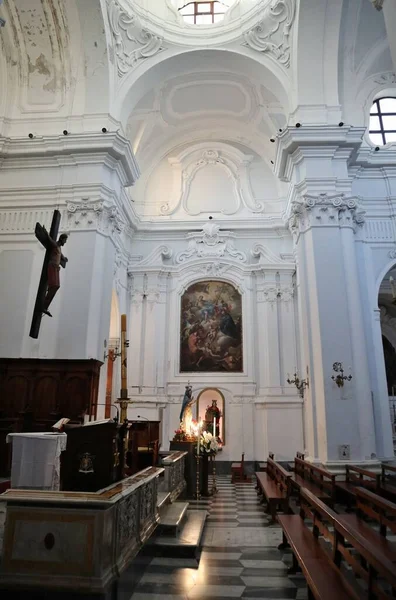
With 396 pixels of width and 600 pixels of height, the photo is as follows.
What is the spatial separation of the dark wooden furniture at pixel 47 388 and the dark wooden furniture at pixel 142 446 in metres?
1.17

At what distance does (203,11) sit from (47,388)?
11896mm

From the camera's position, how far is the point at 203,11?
1350 centimetres

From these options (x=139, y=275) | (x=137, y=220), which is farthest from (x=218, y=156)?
(x=139, y=275)

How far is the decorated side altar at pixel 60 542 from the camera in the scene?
3.16m

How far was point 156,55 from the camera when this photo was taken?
39.9ft

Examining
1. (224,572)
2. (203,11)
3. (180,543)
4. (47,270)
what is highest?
(203,11)

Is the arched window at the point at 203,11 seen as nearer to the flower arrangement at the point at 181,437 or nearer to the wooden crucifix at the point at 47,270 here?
the wooden crucifix at the point at 47,270

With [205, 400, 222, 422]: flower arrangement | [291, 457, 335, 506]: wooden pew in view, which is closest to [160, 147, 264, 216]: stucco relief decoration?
[205, 400, 222, 422]: flower arrangement

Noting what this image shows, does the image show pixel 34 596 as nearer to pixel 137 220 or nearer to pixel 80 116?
pixel 80 116

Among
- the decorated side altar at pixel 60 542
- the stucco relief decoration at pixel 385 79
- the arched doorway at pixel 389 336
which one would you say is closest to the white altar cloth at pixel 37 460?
the decorated side altar at pixel 60 542

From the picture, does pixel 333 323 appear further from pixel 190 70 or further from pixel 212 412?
pixel 190 70

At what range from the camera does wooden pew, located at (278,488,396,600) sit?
2598 mm

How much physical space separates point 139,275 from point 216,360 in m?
3.77

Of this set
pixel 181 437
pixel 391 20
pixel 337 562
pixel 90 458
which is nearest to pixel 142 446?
pixel 181 437
